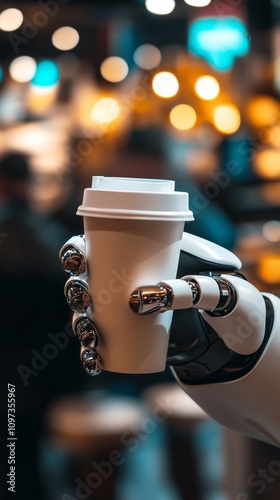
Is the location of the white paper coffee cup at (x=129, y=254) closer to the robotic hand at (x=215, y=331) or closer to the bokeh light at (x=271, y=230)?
the robotic hand at (x=215, y=331)

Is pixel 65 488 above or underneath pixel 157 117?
underneath

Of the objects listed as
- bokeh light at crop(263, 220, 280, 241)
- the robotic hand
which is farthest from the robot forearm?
bokeh light at crop(263, 220, 280, 241)

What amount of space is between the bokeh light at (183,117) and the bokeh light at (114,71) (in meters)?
0.10

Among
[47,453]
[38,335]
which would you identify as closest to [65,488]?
[47,453]

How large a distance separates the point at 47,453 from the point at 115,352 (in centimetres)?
43

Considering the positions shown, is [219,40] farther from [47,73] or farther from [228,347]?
[228,347]

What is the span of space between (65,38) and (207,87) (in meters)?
0.23

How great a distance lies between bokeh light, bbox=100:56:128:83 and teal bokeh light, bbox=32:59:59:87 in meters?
0.07

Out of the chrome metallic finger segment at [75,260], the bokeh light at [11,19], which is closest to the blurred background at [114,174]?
the bokeh light at [11,19]

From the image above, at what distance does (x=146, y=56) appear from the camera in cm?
109

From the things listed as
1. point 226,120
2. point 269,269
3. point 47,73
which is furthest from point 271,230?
point 47,73

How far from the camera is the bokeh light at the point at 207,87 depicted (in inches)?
43.8

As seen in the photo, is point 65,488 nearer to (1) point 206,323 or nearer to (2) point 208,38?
(1) point 206,323

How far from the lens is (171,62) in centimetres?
109
